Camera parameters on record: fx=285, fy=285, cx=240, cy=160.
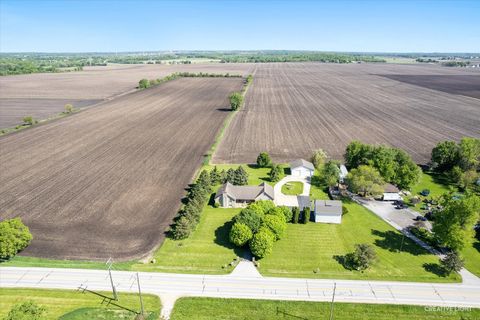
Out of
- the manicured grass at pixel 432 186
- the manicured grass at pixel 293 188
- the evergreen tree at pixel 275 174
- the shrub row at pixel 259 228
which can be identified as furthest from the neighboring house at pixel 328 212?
the manicured grass at pixel 432 186

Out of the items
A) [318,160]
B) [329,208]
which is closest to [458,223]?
→ [329,208]

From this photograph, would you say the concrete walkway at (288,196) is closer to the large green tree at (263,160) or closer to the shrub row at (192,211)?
the large green tree at (263,160)

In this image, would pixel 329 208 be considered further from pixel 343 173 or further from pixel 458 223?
pixel 458 223

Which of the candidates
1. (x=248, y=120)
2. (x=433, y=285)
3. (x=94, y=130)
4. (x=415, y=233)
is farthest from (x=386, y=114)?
(x=94, y=130)

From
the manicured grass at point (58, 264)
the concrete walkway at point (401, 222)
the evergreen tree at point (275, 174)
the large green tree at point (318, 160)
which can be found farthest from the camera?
the large green tree at point (318, 160)

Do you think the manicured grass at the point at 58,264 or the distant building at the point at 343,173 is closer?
the manicured grass at the point at 58,264
